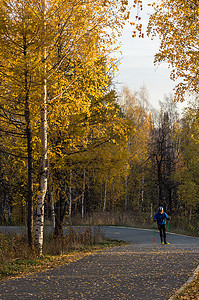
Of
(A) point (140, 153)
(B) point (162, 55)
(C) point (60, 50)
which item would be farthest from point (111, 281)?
(A) point (140, 153)

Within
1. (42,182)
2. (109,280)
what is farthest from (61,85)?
(109,280)

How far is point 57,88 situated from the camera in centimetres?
1305

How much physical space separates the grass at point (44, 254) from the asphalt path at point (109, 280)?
535 mm

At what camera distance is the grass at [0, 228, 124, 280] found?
952 centimetres

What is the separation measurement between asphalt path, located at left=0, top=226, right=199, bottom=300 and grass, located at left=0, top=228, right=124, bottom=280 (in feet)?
1.75

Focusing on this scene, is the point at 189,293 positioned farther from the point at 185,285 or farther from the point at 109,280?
the point at 109,280

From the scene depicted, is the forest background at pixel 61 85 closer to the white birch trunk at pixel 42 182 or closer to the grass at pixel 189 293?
the white birch trunk at pixel 42 182

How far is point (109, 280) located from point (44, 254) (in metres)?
4.21

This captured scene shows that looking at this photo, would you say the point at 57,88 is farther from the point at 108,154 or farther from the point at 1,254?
the point at 1,254

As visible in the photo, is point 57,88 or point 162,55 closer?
point 57,88

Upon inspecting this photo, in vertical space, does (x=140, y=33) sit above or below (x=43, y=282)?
above

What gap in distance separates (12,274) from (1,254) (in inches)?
65.6

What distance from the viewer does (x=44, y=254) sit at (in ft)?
39.4

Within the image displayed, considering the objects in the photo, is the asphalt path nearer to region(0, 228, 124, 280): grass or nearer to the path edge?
the path edge
